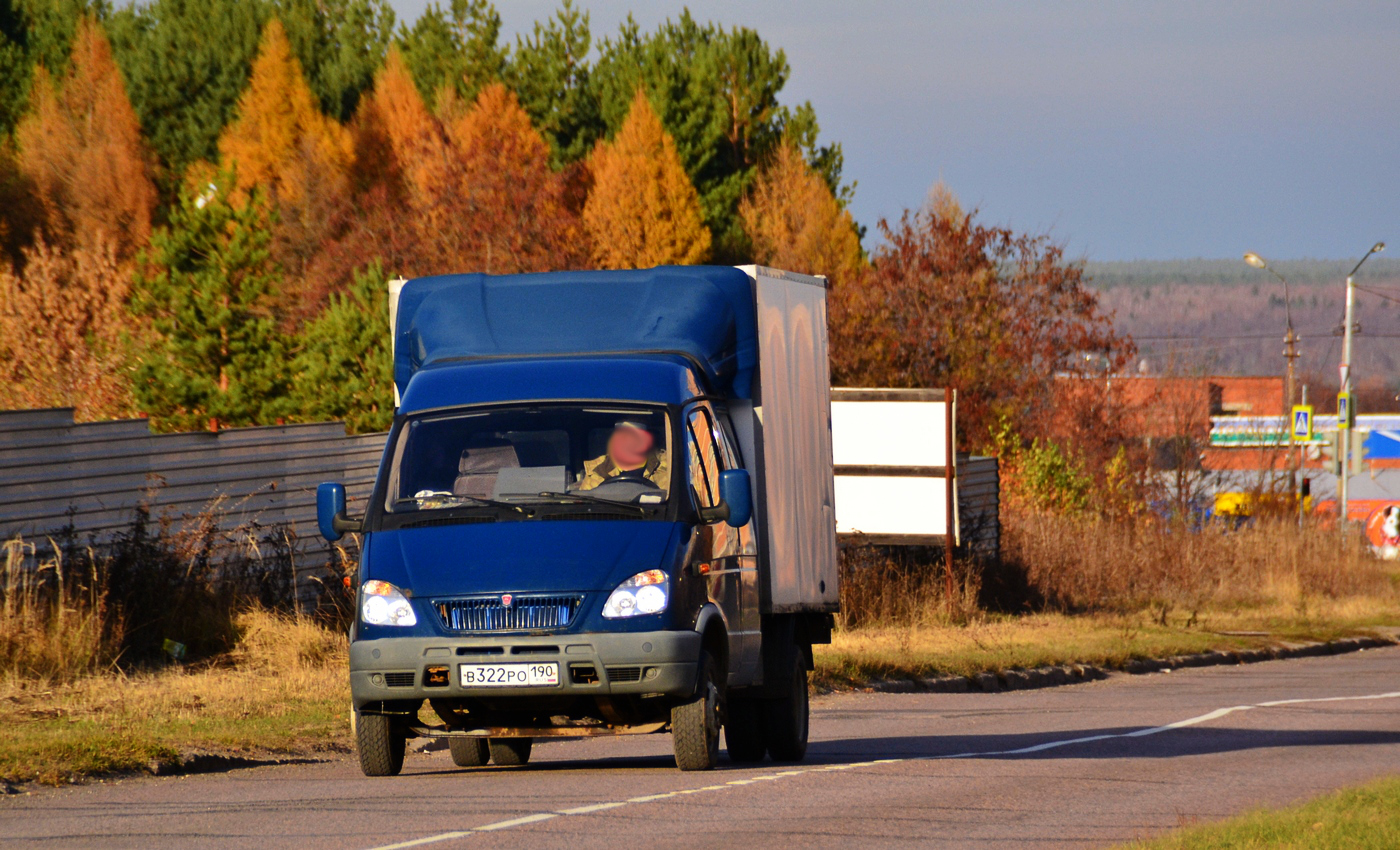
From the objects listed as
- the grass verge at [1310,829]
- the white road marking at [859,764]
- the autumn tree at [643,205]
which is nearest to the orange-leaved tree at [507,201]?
the autumn tree at [643,205]

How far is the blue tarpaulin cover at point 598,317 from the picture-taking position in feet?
36.8

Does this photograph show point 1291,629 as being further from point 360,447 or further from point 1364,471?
point 1364,471

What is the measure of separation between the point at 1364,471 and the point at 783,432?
71.6 meters

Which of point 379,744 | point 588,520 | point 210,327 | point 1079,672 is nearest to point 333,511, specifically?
point 379,744

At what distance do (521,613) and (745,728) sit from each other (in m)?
2.93

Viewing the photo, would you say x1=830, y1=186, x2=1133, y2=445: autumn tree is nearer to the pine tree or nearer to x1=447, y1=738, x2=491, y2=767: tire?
the pine tree

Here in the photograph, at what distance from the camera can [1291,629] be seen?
1209 inches

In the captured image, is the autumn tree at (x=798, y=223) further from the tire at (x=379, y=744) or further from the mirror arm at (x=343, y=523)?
the mirror arm at (x=343, y=523)

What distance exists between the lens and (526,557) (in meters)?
9.70

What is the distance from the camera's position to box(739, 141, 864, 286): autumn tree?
5869 centimetres

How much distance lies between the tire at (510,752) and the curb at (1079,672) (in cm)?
714

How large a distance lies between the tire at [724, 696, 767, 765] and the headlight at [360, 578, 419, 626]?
116 inches

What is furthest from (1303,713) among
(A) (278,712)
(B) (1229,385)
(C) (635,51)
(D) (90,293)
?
(B) (1229,385)

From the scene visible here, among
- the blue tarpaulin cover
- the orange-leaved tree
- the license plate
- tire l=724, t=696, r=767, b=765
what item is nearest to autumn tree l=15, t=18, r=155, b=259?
the orange-leaved tree
